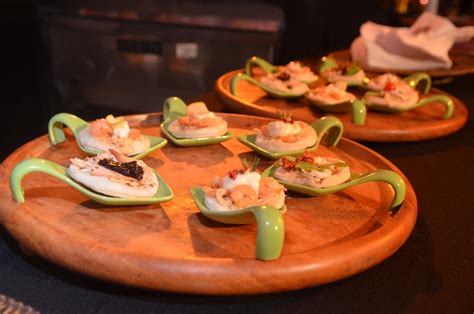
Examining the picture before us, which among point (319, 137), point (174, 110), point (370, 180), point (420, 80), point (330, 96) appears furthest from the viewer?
point (420, 80)

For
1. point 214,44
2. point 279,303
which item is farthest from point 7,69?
point 279,303

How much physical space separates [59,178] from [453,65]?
172cm

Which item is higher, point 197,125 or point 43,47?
point 197,125

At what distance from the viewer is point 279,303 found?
31.6 inches

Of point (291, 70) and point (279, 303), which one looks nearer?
point (279, 303)

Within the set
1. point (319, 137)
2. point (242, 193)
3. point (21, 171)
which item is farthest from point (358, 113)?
point (21, 171)

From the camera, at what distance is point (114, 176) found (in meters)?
0.99

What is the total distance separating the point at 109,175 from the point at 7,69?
118 inches

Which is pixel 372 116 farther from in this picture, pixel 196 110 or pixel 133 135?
pixel 133 135

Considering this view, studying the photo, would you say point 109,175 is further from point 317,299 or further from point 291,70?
point 291,70

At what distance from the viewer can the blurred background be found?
3316 millimetres

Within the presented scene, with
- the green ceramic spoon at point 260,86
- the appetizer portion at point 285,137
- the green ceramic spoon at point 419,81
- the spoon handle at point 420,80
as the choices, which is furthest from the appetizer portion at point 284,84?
the appetizer portion at point 285,137

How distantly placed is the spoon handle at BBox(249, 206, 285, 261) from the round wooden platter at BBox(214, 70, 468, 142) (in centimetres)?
75

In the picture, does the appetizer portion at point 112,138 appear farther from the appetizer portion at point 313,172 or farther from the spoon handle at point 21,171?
the appetizer portion at point 313,172
